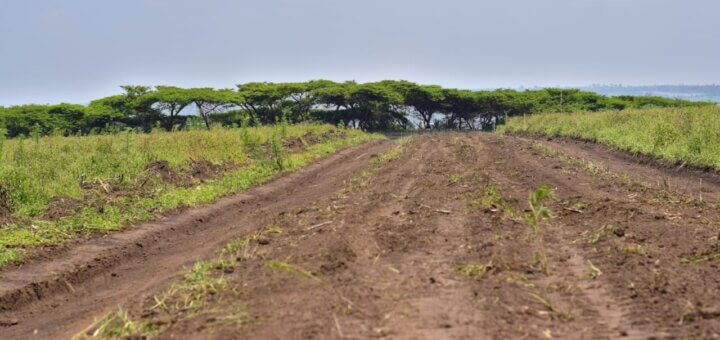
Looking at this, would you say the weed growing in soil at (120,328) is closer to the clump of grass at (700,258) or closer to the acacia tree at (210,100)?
the clump of grass at (700,258)

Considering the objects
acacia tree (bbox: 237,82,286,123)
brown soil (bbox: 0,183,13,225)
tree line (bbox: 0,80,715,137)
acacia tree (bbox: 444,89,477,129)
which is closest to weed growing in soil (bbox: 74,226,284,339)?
brown soil (bbox: 0,183,13,225)

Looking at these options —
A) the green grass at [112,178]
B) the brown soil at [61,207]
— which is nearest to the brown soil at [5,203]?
the green grass at [112,178]

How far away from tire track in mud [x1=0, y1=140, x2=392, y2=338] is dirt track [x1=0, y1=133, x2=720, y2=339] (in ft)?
0.08

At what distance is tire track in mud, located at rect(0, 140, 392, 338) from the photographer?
5676mm

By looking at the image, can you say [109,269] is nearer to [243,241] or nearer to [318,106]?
[243,241]

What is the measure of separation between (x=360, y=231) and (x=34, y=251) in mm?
4216

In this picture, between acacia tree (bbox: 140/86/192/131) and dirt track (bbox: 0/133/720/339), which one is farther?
acacia tree (bbox: 140/86/192/131)

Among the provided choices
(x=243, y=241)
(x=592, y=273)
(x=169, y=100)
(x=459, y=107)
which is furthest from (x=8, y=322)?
(x=459, y=107)

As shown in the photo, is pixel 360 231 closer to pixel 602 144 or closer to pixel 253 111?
pixel 602 144

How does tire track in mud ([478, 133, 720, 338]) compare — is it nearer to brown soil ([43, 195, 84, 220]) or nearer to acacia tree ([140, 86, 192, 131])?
brown soil ([43, 195, 84, 220])

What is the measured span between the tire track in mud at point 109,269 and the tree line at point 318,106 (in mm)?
24978

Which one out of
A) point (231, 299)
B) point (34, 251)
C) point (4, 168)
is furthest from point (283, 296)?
point (4, 168)

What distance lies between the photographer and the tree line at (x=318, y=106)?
117ft

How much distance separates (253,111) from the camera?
41344 millimetres
